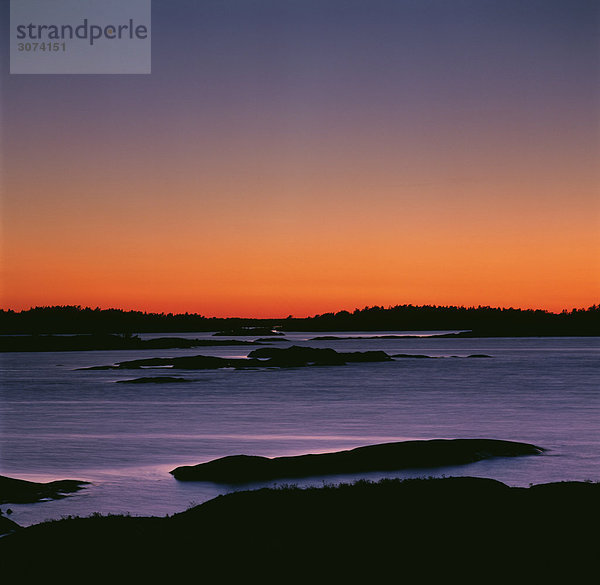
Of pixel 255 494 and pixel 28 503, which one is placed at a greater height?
pixel 255 494

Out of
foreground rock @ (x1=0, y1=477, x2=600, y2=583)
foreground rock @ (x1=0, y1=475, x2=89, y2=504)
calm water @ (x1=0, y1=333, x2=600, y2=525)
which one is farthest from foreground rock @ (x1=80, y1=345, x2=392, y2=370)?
foreground rock @ (x1=0, y1=477, x2=600, y2=583)

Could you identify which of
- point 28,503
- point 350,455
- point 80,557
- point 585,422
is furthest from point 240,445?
point 80,557

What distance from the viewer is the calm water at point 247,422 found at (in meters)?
28.4

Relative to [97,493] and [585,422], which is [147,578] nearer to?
[97,493]

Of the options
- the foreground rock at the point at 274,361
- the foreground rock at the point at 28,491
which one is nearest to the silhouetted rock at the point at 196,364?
the foreground rock at the point at 274,361

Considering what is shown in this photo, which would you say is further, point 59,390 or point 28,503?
point 59,390

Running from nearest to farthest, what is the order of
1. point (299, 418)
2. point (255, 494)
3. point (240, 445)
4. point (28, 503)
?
1. point (255, 494)
2. point (28, 503)
3. point (240, 445)
4. point (299, 418)

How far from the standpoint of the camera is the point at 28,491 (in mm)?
24250

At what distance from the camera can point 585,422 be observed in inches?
1900

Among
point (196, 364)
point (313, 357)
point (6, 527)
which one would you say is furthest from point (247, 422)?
point (313, 357)

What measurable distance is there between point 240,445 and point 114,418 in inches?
625

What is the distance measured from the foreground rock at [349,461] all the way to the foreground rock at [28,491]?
4.33m

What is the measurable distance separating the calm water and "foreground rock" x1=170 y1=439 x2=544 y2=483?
0.72m

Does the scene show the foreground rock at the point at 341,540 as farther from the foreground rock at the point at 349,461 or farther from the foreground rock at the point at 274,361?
the foreground rock at the point at 274,361
